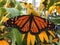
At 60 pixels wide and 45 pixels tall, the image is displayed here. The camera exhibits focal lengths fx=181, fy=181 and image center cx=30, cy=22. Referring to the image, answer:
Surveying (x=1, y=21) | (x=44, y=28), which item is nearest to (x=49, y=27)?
(x=44, y=28)

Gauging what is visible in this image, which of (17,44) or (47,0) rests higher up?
(47,0)

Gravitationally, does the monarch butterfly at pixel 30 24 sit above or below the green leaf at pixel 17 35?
above

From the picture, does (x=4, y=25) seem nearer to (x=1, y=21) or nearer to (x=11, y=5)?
(x=1, y=21)

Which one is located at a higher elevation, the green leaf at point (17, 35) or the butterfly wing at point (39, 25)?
the butterfly wing at point (39, 25)

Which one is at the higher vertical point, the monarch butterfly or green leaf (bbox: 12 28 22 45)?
the monarch butterfly

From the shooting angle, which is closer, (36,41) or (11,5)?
(36,41)
